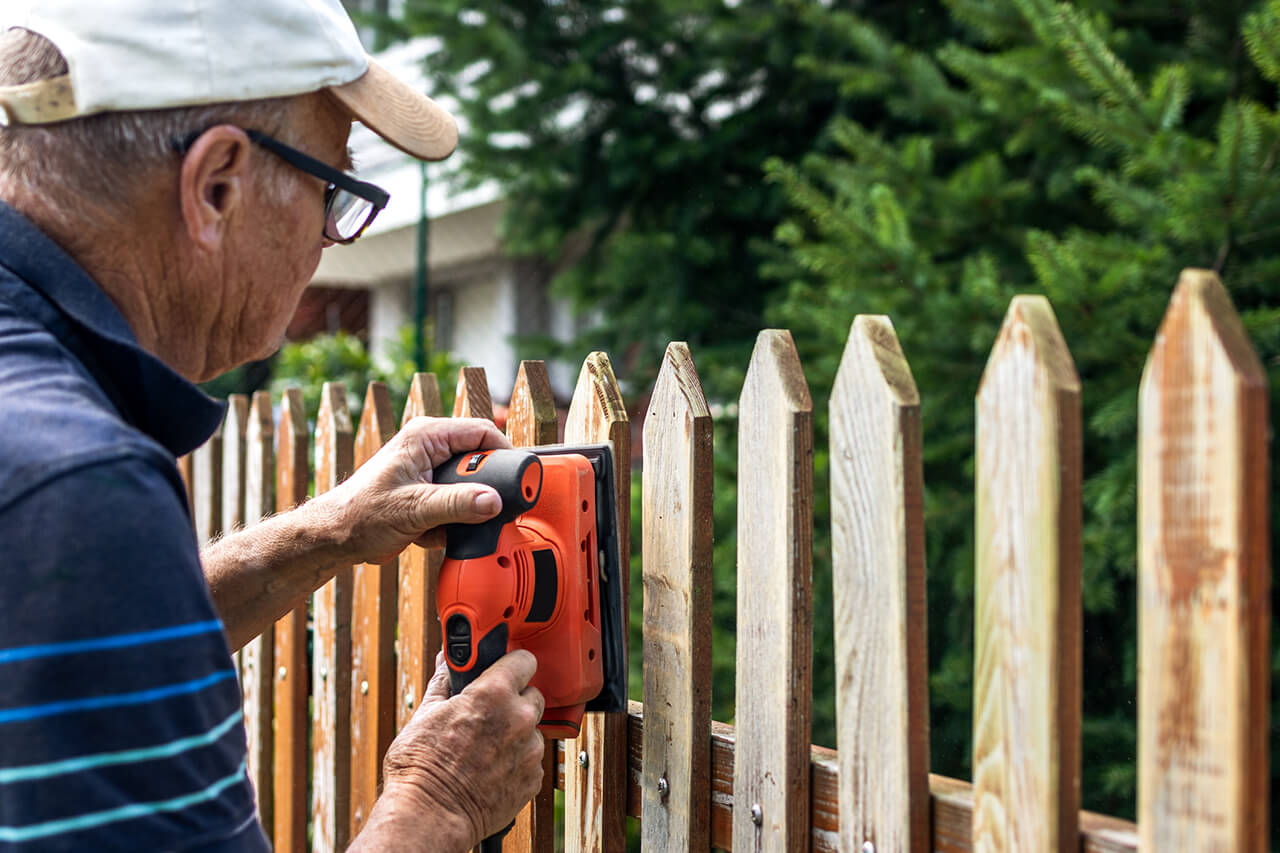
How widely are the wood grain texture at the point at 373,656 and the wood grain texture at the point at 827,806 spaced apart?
559 mm

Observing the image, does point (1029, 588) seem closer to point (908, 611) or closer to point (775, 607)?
point (908, 611)

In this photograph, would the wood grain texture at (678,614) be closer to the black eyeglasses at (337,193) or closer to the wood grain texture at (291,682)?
the black eyeglasses at (337,193)

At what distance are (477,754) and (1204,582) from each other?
0.83m

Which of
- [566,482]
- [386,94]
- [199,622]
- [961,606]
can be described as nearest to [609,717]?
[566,482]

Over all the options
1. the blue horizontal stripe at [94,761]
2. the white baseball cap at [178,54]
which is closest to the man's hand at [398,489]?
the white baseball cap at [178,54]

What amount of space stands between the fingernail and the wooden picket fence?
11.0 inches

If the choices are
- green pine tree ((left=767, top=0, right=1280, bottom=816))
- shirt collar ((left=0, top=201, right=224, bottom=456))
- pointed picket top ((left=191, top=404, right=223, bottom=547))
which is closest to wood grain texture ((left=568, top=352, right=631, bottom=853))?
shirt collar ((left=0, top=201, right=224, bottom=456))

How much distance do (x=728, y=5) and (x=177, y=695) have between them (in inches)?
145

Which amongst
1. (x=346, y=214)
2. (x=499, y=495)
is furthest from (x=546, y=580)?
(x=346, y=214)

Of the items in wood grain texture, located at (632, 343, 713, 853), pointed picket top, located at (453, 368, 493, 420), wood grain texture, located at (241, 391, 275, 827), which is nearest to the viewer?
wood grain texture, located at (632, 343, 713, 853)

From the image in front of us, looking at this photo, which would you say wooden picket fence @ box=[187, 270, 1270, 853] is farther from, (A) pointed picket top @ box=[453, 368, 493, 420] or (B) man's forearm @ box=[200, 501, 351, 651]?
(B) man's forearm @ box=[200, 501, 351, 651]

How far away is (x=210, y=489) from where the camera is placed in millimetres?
2836

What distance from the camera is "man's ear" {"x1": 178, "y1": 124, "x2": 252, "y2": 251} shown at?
1155 millimetres

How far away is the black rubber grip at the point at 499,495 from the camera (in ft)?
Answer: 4.53
